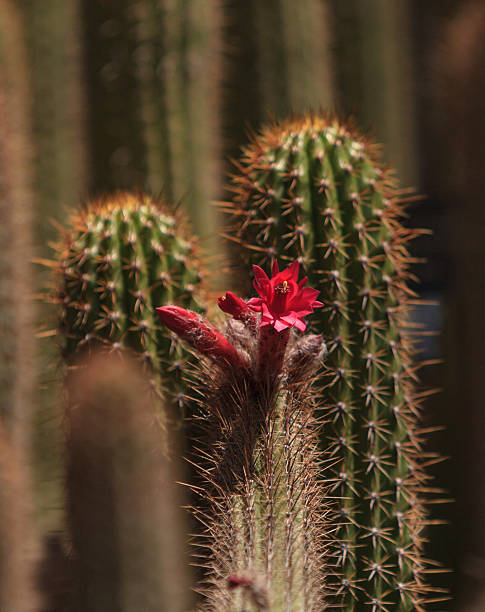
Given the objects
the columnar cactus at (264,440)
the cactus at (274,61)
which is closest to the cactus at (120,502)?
the columnar cactus at (264,440)

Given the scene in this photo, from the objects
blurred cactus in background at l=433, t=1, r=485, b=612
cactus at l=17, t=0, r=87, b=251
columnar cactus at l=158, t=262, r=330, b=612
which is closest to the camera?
columnar cactus at l=158, t=262, r=330, b=612

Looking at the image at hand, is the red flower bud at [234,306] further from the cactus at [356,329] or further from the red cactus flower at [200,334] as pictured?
the cactus at [356,329]

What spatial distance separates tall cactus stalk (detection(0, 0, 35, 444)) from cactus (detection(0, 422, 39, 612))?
0.25 metres

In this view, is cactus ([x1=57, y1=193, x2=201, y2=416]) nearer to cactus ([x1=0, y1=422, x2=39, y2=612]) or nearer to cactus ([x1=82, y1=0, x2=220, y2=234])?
cactus ([x1=0, y1=422, x2=39, y2=612])

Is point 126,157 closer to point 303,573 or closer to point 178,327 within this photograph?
point 178,327

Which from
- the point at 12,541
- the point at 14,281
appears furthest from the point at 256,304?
the point at 14,281

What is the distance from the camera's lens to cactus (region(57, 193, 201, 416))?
1.06 metres

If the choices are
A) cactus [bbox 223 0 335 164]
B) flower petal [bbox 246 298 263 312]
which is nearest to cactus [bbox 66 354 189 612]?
flower petal [bbox 246 298 263 312]

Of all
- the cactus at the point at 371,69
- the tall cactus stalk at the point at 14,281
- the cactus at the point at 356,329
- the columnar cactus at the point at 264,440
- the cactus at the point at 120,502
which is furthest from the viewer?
the cactus at the point at 371,69

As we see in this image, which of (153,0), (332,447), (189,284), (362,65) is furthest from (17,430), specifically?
(362,65)

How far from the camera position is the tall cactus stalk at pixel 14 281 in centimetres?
136

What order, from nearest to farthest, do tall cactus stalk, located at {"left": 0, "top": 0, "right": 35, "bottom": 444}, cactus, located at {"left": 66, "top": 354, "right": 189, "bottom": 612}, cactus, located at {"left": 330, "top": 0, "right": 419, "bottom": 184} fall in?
1. cactus, located at {"left": 66, "top": 354, "right": 189, "bottom": 612}
2. tall cactus stalk, located at {"left": 0, "top": 0, "right": 35, "bottom": 444}
3. cactus, located at {"left": 330, "top": 0, "right": 419, "bottom": 184}

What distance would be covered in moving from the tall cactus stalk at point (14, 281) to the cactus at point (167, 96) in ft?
0.93

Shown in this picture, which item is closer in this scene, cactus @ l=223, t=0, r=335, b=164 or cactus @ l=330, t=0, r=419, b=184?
cactus @ l=223, t=0, r=335, b=164
